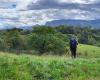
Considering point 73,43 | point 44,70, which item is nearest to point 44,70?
point 44,70

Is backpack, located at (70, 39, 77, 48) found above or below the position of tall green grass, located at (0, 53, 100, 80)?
below

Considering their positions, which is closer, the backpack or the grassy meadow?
the grassy meadow

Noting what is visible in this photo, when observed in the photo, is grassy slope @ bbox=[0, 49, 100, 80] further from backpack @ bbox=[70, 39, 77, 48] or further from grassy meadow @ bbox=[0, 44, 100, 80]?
backpack @ bbox=[70, 39, 77, 48]

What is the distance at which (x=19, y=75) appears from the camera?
15602 millimetres

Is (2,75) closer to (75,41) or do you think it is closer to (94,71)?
(94,71)

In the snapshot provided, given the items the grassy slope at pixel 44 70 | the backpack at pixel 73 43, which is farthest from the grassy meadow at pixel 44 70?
the backpack at pixel 73 43

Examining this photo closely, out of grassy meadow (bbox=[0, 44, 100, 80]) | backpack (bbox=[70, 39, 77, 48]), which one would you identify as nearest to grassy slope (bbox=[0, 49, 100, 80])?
grassy meadow (bbox=[0, 44, 100, 80])

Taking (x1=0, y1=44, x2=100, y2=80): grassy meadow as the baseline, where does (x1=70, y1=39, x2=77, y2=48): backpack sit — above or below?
below

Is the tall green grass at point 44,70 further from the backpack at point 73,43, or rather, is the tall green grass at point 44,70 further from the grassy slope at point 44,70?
the backpack at point 73,43

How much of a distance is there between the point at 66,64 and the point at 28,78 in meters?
3.72

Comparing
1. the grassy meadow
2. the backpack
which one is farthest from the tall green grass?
the backpack

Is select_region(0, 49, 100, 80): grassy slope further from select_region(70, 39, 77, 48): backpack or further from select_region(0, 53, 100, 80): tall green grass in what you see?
select_region(70, 39, 77, 48): backpack

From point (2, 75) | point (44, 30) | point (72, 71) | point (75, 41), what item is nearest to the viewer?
point (2, 75)

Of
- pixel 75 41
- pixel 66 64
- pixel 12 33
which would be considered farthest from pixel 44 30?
pixel 66 64
